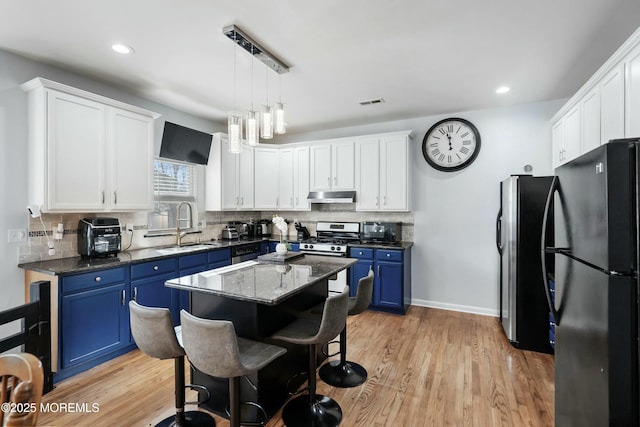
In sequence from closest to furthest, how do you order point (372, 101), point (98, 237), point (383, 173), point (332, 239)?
point (98, 237), point (372, 101), point (383, 173), point (332, 239)

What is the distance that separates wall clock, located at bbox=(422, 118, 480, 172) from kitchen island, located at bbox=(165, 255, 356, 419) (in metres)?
2.72

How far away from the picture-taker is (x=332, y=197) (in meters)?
4.66

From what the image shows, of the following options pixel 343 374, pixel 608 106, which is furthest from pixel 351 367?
pixel 608 106

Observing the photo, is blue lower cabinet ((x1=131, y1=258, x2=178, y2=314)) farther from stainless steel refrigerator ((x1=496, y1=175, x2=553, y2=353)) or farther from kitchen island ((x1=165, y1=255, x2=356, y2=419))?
stainless steel refrigerator ((x1=496, y1=175, x2=553, y2=353))

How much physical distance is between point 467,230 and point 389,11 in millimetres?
3079

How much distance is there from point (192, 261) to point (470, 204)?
12.1 feet

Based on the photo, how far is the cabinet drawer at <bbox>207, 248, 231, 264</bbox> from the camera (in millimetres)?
3903

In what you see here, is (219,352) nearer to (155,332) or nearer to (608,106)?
(155,332)

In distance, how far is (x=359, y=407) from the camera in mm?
2193

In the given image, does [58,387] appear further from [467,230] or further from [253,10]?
[467,230]

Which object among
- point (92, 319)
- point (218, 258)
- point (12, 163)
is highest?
point (12, 163)

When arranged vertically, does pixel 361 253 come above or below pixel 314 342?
above

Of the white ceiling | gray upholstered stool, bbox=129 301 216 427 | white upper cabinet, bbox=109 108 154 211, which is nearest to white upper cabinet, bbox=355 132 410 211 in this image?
the white ceiling

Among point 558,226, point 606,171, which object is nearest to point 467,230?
point 558,226
